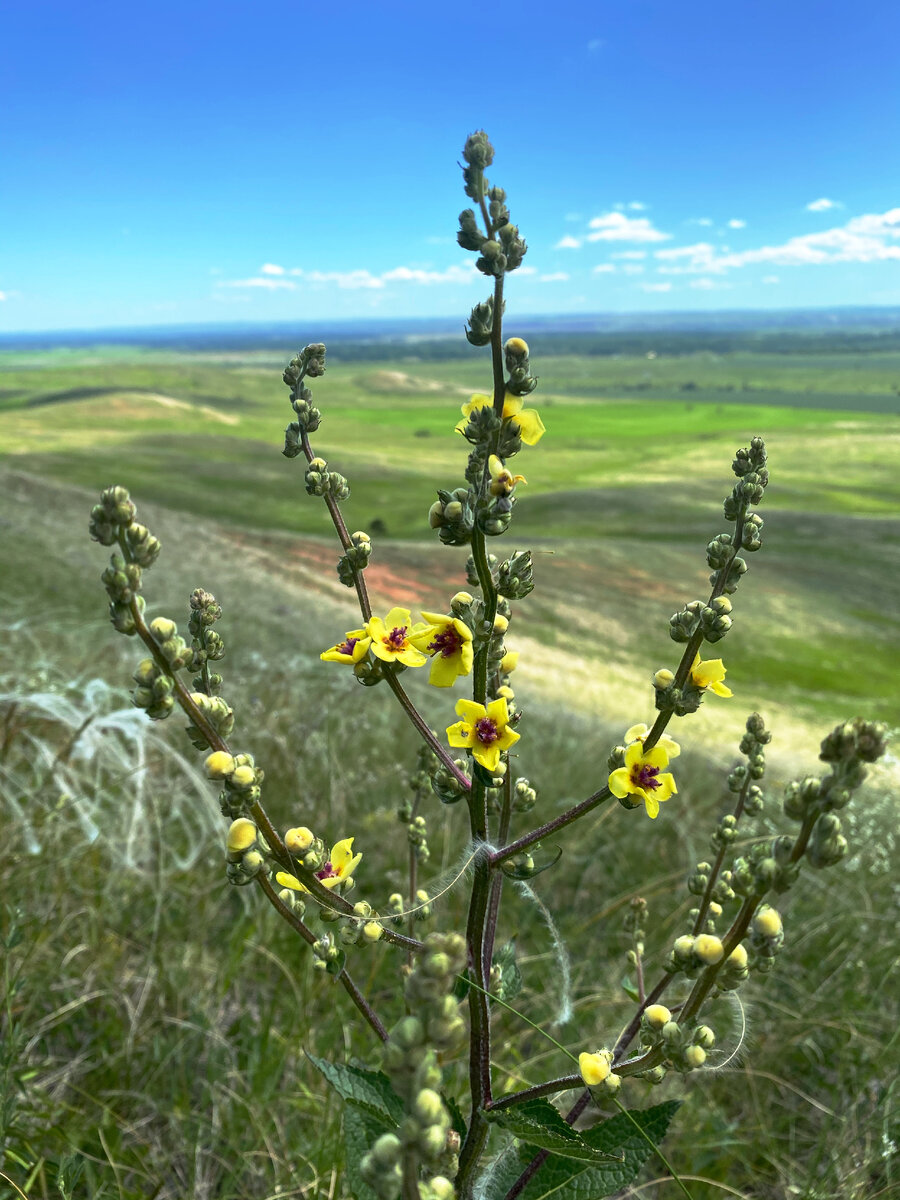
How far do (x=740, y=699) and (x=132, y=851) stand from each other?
6177mm

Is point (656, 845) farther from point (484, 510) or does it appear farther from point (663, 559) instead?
point (663, 559)

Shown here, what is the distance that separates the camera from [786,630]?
8.98m

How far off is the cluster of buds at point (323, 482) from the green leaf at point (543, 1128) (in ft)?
4.15

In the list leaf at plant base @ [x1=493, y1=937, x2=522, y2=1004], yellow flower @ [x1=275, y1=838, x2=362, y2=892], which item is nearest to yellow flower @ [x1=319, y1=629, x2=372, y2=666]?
yellow flower @ [x1=275, y1=838, x2=362, y2=892]

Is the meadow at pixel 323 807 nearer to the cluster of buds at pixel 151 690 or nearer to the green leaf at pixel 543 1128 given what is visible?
the green leaf at pixel 543 1128

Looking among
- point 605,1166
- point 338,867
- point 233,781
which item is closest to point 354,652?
point 233,781

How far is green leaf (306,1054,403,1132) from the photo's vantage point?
4.49 ft

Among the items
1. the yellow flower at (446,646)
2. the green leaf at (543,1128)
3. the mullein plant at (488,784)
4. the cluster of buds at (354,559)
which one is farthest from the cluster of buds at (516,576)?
the green leaf at (543,1128)

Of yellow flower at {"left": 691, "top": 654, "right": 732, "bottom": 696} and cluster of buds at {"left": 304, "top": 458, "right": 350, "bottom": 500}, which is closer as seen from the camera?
yellow flower at {"left": 691, "top": 654, "right": 732, "bottom": 696}

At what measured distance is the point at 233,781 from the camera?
1115 millimetres

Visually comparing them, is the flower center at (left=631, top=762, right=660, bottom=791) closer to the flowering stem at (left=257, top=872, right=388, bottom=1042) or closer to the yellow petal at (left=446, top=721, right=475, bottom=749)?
the yellow petal at (left=446, top=721, right=475, bottom=749)

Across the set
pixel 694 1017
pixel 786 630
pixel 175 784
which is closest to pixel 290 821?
pixel 175 784

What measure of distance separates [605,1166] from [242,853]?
3.30ft

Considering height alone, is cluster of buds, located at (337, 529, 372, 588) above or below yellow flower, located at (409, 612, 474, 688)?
above
